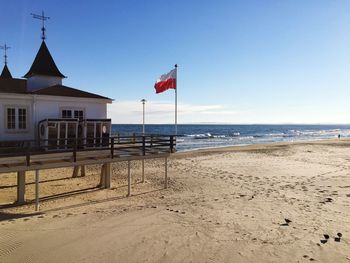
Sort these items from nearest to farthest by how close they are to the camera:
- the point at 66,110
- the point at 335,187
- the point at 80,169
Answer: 1. the point at 66,110
2. the point at 335,187
3. the point at 80,169

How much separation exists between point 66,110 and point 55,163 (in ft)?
11.4

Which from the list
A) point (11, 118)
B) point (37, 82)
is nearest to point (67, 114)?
point (11, 118)

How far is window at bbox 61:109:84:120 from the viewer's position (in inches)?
601

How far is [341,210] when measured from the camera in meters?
12.3

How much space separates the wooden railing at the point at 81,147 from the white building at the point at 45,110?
42 cm

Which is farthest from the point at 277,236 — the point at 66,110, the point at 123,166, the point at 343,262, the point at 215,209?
the point at 123,166

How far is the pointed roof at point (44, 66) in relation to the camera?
17625 millimetres

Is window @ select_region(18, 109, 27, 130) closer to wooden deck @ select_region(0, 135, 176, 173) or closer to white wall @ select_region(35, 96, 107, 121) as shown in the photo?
white wall @ select_region(35, 96, 107, 121)

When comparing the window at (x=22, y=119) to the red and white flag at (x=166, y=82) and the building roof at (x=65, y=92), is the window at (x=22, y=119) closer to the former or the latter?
the building roof at (x=65, y=92)

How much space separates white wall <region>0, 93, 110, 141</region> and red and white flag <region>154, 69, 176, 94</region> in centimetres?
588

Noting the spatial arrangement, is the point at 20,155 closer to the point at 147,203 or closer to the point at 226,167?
the point at 147,203

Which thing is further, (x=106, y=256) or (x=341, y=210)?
(x=341, y=210)

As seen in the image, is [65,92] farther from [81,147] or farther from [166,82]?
[166,82]

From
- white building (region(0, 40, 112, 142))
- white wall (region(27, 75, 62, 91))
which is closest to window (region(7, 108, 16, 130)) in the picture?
white building (region(0, 40, 112, 142))
